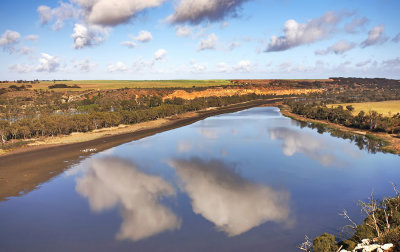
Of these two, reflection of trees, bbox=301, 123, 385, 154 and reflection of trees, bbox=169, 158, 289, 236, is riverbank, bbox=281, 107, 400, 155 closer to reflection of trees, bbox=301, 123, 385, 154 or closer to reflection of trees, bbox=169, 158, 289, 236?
reflection of trees, bbox=301, 123, 385, 154

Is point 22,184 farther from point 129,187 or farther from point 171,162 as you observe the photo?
point 171,162

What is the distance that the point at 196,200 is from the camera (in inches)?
850

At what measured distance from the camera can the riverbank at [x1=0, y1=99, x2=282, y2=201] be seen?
26.0 meters

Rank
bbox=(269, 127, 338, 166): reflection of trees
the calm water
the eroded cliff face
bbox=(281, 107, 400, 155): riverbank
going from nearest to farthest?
the calm water → bbox=(269, 127, 338, 166): reflection of trees → bbox=(281, 107, 400, 155): riverbank → the eroded cliff face

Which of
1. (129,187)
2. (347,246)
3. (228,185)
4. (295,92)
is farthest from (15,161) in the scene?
(295,92)

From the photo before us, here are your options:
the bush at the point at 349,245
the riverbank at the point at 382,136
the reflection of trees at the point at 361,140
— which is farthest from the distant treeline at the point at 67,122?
the bush at the point at 349,245

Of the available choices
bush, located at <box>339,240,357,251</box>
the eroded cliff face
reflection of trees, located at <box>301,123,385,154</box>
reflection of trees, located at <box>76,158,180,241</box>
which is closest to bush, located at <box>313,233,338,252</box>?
bush, located at <box>339,240,357,251</box>

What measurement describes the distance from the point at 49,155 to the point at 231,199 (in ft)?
89.4

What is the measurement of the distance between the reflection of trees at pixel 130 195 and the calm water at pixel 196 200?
9 centimetres

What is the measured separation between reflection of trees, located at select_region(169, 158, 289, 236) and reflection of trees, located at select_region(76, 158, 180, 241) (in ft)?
8.41

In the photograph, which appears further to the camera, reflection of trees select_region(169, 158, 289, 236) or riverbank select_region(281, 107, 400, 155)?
riverbank select_region(281, 107, 400, 155)

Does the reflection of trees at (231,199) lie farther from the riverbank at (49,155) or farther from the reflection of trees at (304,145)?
the riverbank at (49,155)

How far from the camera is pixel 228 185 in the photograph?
24.6 meters

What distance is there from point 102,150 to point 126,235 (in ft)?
79.5
